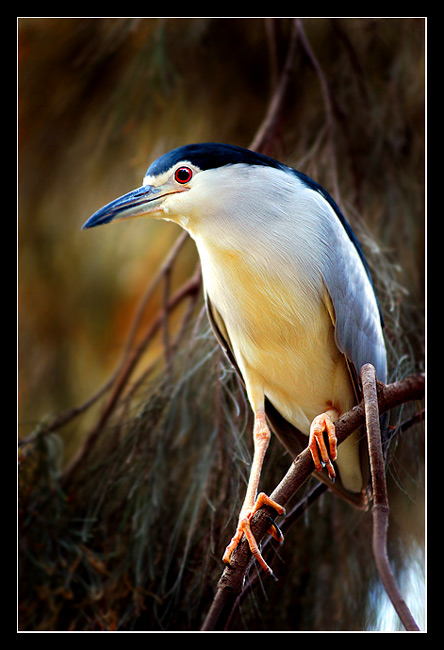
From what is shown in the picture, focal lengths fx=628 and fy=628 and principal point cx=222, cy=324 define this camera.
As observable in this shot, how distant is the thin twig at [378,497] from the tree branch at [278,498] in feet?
0.10

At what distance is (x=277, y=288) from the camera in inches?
34.5

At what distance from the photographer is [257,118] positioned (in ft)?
3.98

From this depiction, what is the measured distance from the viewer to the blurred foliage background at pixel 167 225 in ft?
3.61

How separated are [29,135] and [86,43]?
205 millimetres

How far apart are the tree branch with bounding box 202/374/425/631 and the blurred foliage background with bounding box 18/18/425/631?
208 mm

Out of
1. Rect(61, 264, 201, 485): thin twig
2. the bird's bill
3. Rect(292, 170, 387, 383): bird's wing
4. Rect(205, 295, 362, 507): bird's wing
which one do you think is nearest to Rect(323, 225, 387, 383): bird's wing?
Rect(292, 170, 387, 383): bird's wing

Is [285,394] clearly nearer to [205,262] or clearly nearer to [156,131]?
[205,262]

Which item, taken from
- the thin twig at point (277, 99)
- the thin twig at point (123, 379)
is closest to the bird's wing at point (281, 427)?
the thin twig at point (123, 379)

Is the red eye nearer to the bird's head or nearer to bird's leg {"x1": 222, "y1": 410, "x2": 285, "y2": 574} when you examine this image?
the bird's head

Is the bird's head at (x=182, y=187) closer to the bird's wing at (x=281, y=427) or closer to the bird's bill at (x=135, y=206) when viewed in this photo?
the bird's bill at (x=135, y=206)

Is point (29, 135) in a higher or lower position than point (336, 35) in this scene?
lower

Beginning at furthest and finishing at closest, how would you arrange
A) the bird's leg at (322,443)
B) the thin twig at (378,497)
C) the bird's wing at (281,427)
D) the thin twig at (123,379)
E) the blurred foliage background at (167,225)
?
the thin twig at (123,379) → the blurred foliage background at (167,225) → the bird's wing at (281,427) → the bird's leg at (322,443) → the thin twig at (378,497)

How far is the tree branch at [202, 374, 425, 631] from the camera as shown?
30.3 inches

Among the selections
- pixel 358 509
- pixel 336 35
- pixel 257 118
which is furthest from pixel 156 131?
pixel 358 509
